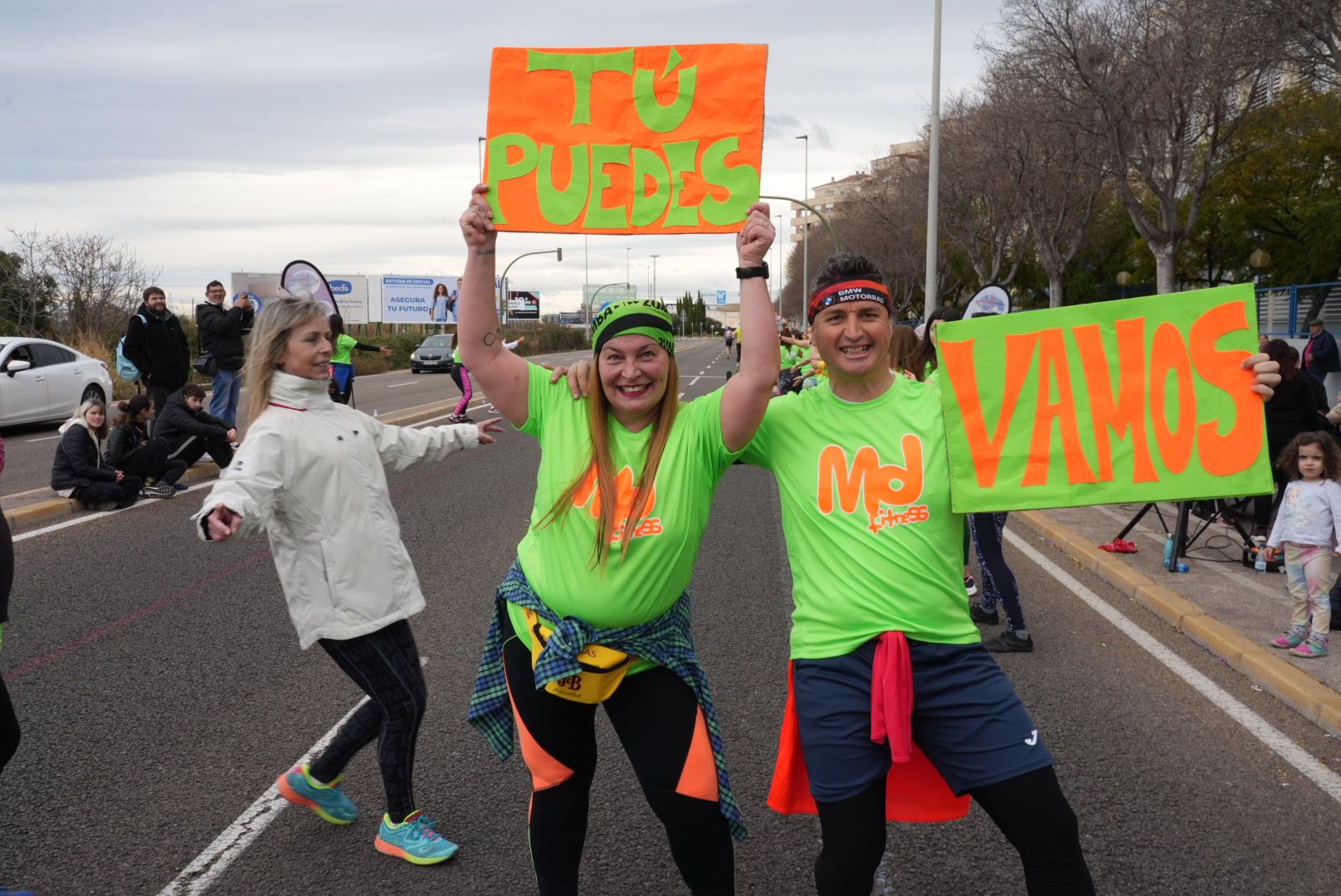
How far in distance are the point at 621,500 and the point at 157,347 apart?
11710mm

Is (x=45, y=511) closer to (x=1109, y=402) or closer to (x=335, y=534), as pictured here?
(x=335, y=534)

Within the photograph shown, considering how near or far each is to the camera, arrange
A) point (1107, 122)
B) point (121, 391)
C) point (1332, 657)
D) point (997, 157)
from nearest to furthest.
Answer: point (1332, 657), point (1107, 122), point (121, 391), point (997, 157)

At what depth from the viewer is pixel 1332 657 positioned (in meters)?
5.41

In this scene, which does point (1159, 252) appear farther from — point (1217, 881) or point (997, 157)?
point (1217, 881)

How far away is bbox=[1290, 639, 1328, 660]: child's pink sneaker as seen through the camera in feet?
17.7

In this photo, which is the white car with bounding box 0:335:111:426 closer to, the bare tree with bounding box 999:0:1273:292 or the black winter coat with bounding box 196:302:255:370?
the black winter coat with bounding box 196:302:255:370

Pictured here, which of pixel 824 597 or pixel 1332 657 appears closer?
pixel 824 597

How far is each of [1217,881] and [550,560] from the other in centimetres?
238

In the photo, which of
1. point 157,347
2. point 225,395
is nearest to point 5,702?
point 157,347

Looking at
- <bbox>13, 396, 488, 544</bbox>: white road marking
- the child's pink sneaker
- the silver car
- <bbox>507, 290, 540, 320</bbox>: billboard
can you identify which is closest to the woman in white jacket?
the child's pink sneaker

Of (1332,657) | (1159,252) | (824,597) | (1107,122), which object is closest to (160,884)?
(824,597)

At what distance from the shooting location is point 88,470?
1029 cm

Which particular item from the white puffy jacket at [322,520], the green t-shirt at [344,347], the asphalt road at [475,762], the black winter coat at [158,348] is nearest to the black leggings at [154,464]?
the black winter coat at [158,348]

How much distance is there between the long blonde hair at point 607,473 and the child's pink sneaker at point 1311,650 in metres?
4.29
